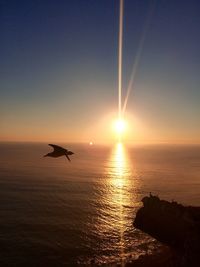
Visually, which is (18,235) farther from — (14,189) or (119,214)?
(14,189)

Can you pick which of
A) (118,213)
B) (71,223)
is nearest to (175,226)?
(71,223)

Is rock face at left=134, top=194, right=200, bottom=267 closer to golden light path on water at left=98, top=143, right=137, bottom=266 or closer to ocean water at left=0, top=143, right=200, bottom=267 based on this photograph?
golden light path on water at left=98, top=143, right=137, bottom=266

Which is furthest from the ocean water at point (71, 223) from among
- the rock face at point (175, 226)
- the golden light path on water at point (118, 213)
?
the rock face at point (175, 226)

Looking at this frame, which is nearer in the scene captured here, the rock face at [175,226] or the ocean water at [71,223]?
the rock face at [175,226]

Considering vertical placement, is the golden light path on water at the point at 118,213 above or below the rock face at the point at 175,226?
below

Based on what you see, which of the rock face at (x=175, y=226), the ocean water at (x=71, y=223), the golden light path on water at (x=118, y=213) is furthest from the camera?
the golden light path on water at (x=118, y=213)

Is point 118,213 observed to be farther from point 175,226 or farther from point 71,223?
point 175,226

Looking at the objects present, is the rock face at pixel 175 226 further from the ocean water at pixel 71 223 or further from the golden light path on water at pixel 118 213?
the ocean water at pixel 71 223

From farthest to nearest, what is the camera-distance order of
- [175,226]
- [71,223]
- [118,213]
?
[118,213] → [71,223] → [175,226]

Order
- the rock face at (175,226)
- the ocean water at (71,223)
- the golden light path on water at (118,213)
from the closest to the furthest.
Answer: the rock face at (175,226), the ocean water at (71,223), the golden light path on water at (118,213)
